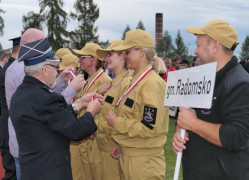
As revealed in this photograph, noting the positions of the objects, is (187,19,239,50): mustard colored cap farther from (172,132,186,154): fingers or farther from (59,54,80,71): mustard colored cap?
(59,54,80,71): mustard colored cap

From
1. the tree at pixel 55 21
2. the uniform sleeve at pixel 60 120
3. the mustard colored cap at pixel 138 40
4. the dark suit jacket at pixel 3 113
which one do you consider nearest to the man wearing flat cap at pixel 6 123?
the dark suit jacket at pixel 3 113

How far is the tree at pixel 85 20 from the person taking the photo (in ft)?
191

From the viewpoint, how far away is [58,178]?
298cm

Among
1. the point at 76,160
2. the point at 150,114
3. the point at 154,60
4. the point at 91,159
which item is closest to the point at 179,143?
the point at 150,114

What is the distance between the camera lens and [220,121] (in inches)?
99.8

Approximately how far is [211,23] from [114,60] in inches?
91.9

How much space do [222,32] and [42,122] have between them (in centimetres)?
173

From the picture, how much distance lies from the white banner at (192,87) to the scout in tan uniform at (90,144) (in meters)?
2.21

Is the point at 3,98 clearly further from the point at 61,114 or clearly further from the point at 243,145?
the point at 243,145

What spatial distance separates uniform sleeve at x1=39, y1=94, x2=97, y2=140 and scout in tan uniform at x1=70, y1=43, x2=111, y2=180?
76.3 inches

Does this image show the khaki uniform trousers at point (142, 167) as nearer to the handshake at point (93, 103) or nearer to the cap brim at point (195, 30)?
the handshake at point (93, 103)

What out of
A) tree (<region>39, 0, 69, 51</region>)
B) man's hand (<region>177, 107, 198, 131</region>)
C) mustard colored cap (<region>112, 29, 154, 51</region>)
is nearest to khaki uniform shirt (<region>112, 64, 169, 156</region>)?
mustard colored cap (<region>112, 29, 154, 51</region>)

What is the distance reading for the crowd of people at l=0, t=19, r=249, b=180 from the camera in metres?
2.47

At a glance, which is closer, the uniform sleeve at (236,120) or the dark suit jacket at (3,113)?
the uniform sleeve at (236,120)
